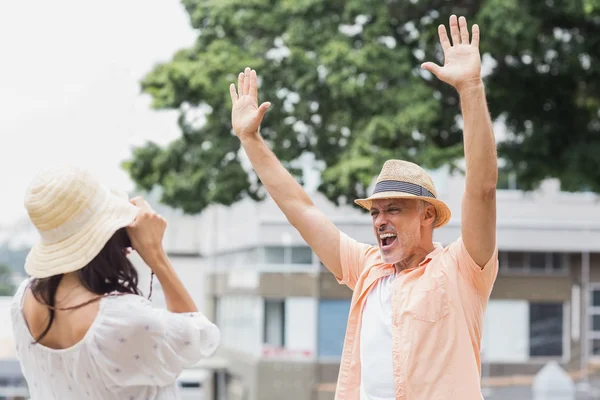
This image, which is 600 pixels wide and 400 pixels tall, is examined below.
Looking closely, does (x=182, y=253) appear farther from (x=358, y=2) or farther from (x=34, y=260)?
(x=34, y=260)

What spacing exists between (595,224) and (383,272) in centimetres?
1420

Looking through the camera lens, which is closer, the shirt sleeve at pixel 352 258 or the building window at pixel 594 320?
the shirt sleeve at pixel 352 258

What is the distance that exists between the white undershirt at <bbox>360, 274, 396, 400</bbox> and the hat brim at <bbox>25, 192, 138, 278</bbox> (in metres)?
0.61

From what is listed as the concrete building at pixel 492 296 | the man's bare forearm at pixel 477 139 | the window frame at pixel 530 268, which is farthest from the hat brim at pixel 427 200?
the window frame at pixel 530 268

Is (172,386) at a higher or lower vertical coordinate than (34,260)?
lower

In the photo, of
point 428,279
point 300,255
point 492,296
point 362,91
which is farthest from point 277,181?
point 492,296

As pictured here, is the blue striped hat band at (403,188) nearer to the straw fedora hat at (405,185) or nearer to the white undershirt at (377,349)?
the straw fedora hat at (405,185)

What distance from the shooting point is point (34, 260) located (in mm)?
2162

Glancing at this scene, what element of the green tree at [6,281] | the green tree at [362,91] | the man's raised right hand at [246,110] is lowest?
the green tree at [6,281]

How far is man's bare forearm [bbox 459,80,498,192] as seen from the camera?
216 centimetres

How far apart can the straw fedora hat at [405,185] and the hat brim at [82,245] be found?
60 cm

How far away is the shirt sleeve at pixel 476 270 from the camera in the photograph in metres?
2.25

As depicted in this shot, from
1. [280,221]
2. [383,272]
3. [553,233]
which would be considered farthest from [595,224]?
[383,272]

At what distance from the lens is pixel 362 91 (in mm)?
7934
